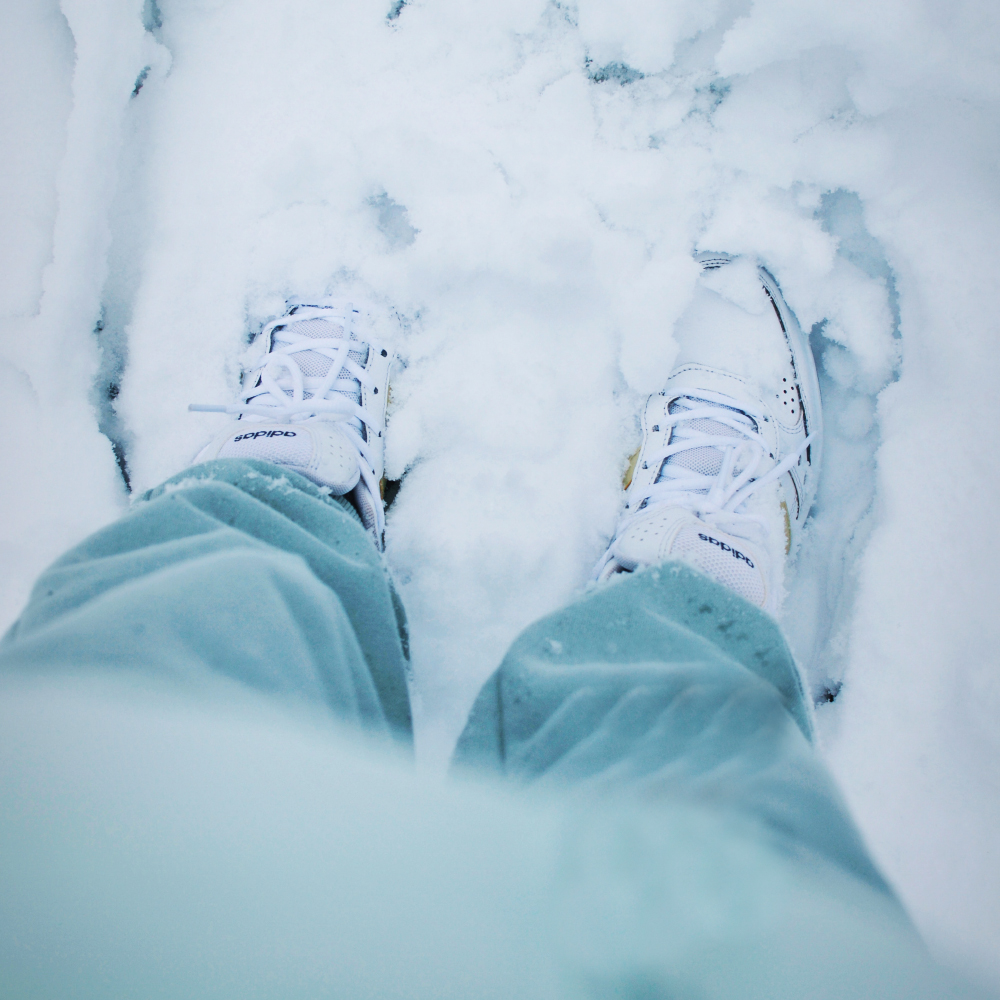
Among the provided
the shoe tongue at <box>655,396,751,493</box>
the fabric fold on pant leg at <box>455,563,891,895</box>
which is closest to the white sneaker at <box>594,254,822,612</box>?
the shoe tongue at <box>655,396,751,493</box>

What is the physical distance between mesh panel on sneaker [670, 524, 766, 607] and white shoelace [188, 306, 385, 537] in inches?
12.2

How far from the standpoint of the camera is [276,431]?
594 mm

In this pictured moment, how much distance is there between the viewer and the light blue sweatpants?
0.25m

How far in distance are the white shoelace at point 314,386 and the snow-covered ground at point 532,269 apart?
0.14 feet

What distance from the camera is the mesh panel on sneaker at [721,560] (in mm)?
576

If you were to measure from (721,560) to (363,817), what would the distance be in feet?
1.33

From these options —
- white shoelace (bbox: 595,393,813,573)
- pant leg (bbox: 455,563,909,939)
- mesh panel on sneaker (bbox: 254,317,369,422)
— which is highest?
mesh panel on sneaker (bbox: 254,317,369,422)

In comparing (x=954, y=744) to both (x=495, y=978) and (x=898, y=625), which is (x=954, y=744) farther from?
(x=495, y=978)

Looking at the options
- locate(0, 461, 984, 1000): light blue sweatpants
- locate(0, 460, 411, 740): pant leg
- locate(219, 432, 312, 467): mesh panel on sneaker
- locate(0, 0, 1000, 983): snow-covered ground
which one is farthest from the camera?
locate(0, 0, 1000, 983): snow-covered ground

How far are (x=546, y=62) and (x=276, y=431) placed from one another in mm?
564

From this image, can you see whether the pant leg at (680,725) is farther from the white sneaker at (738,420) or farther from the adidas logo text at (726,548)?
the white sneaker at (738,420)

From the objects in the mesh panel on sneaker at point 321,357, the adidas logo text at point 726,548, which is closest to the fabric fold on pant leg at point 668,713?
the adidas logo text at point 726,548

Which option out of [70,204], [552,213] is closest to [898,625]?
[552,213]

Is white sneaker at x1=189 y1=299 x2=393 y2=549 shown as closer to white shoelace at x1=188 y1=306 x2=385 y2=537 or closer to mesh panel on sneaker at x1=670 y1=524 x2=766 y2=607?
white shoelace at x1=188 y1=306 x2=385 y2=537
